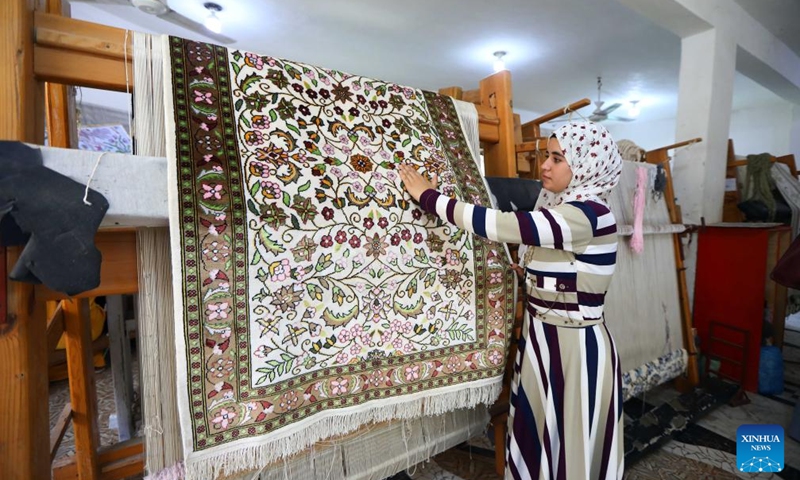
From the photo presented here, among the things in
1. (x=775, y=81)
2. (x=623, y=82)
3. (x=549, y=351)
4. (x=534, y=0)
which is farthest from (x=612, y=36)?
(x=549, y=351)

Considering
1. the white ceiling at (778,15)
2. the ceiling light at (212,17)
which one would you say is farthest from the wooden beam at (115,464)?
the white ceiling at (778,15)

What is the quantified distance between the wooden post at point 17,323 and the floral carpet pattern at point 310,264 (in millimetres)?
212

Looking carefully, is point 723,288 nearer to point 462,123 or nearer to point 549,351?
point 549,351

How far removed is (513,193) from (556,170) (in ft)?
0.62

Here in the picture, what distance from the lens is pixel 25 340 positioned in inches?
24.4

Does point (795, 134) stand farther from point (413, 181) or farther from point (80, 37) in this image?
point (80, 37)

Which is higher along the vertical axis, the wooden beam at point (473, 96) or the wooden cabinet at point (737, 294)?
the wooden beam at point (473, 96)

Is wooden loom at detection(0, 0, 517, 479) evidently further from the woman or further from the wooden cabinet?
the wooden cabinet

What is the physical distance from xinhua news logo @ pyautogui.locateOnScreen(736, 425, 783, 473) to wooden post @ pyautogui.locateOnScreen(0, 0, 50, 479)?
187cm

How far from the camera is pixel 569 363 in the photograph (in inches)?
41.0

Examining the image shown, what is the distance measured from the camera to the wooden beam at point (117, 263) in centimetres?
69

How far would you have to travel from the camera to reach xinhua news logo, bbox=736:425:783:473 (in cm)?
126

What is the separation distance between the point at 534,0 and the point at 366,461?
11.2 feet

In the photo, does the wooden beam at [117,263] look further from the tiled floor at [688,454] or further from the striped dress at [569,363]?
the tiled floor at [688,454]
